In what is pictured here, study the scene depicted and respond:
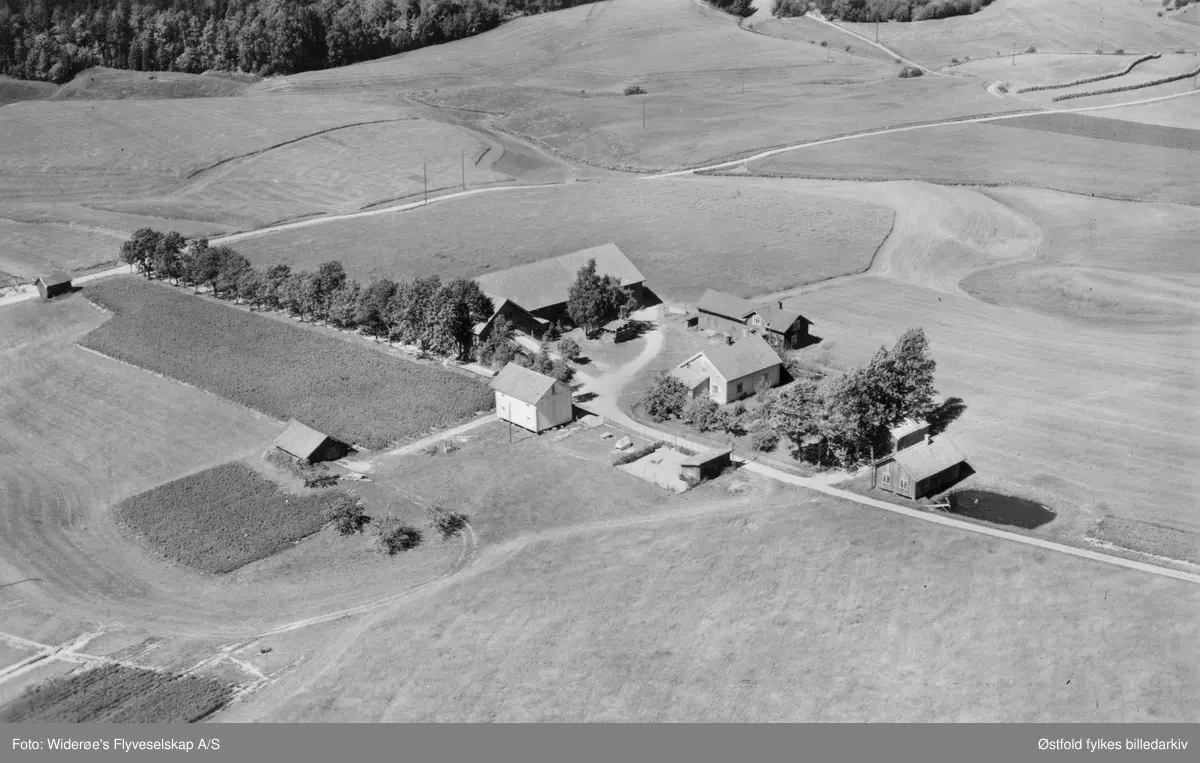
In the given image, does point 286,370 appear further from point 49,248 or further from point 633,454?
point 49,248

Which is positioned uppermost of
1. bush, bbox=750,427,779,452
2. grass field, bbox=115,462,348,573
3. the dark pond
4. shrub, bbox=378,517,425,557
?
bush, bbox=750,427,779,452

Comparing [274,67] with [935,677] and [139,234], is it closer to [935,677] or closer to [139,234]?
[139,234]

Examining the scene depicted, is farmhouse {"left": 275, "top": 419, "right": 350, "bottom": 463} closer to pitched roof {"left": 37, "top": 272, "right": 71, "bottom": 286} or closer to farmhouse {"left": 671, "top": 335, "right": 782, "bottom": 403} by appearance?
farmhouse {"left": 671, "top": 335, "right": 782, "bottom": 403}

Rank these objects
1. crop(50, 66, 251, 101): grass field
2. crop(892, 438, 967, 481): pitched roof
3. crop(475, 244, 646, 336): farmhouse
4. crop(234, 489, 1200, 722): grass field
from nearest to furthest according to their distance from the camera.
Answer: crop(234, 489, 1200, 722): grass field < crop(892, 438, 967, 481): pitched roof < crop(475, 244, 646, 336): farmhouse < crop(50, 66, 251, 101): grass field

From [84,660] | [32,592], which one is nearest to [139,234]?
[32,592]

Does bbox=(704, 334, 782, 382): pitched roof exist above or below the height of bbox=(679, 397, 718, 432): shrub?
above

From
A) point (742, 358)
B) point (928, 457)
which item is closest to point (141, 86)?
point (742, 358)

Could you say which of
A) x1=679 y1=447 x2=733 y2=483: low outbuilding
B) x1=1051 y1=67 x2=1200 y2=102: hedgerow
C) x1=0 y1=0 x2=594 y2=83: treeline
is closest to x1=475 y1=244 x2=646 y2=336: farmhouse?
x1=679 y1=447 x2=733 y2=483: low outbuilding
